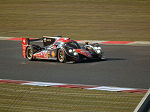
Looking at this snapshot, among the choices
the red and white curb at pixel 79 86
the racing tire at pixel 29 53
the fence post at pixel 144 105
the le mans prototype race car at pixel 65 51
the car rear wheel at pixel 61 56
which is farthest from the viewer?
the racing tire at pixel 29 53

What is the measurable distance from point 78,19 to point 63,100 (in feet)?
82.5

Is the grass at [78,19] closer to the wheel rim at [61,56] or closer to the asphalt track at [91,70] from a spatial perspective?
the asphalt track at [91,70]

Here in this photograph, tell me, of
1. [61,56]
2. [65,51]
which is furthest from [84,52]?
[61,56]

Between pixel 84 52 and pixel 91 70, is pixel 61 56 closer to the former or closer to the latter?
pixel 84 52

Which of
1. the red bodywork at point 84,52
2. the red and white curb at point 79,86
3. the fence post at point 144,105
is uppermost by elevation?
the fence post at point 144,105

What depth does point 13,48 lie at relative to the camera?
22.8 m

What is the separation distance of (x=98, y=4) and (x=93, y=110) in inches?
1208

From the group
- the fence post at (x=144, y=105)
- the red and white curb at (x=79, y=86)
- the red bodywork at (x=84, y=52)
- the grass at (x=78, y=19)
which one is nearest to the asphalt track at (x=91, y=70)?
the red bodywork at (x=84, y=52)

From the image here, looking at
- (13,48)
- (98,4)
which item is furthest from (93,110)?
(98,4)

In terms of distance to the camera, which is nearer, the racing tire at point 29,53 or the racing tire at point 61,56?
the racing tire at point 61,56

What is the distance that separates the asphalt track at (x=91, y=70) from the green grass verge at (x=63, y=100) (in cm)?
146

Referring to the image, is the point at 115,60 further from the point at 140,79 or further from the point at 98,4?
the point at 98,4

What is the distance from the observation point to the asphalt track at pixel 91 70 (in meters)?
13.4

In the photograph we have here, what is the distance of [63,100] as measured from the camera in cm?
1045
